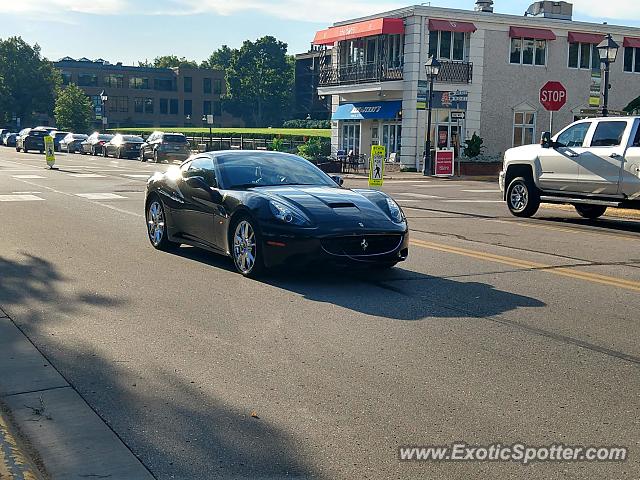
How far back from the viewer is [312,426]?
4.90 meters

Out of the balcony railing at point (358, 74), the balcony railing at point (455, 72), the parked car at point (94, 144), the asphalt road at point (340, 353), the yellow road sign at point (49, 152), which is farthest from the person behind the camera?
the parked car at point (94, 144)

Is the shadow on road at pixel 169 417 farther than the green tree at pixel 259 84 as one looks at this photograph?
No

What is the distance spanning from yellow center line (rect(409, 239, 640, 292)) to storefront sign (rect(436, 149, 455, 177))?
25490 millimetres

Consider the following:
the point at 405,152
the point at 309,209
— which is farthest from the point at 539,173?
the point at 405,152

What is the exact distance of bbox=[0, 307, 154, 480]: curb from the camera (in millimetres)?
4289

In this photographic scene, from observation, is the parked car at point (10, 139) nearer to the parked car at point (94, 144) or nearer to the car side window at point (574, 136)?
the parked car at point (94, 144)

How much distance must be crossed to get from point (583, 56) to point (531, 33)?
4.21 m

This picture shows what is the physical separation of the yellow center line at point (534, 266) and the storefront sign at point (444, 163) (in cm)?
2549

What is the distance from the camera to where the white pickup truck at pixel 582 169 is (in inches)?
631

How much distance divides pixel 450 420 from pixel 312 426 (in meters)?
0.79

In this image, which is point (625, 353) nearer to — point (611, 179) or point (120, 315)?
point (120, 315)

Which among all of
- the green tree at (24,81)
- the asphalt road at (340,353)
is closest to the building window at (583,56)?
the asphalt road at (340,353)

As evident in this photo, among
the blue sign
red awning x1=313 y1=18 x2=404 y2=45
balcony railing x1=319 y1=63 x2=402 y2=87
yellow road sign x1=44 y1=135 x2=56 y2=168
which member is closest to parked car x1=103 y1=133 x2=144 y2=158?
balcony railing x1=319 y1=63 x2=402 y2=87

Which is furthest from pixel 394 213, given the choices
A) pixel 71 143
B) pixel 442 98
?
pixel 71 143
